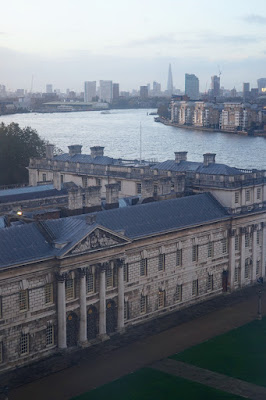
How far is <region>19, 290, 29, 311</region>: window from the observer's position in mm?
31609

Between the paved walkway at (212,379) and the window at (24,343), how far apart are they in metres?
5.37

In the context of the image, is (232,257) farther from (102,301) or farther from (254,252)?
(102,301)

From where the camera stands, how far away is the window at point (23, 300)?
104 feet

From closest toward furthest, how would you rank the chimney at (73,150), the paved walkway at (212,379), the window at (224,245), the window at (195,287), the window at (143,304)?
the paved walkway at (212,379) < the window at (143,304) < the window at (195,287) < the window at (224,245) < the chimney at (73,150)

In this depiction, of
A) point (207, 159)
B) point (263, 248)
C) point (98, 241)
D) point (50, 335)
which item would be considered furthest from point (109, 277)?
point (207, 159)

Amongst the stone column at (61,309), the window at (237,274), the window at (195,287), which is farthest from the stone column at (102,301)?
the window at (237,274)

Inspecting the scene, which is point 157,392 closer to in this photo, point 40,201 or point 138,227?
point 138,227

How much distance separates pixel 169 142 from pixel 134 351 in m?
130

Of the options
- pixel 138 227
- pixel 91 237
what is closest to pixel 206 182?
pixel 138 227

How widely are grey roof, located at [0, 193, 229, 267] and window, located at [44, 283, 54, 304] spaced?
141cm

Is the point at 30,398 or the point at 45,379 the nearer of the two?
the point at 30,398

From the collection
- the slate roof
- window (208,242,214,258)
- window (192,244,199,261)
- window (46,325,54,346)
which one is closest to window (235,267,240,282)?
window (208,242,214,258)

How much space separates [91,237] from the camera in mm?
33812

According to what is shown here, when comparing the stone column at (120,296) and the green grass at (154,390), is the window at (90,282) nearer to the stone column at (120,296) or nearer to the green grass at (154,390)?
the stone column at (120,296)
